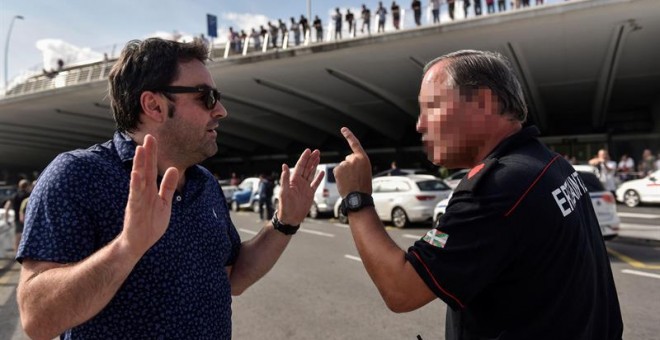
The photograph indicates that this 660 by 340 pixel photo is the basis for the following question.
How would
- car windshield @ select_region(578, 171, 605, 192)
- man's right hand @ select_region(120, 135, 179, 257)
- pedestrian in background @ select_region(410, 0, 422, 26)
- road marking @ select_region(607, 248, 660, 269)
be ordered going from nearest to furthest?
man's right hand @ select_region(120, 135, 179, 257) → road marking @ select_region(607, 248, 660, 269) → car windshield @ select_region(578, 171, 605, 192) → pedestrian in background @ select_region(410, 0, 422, 26)

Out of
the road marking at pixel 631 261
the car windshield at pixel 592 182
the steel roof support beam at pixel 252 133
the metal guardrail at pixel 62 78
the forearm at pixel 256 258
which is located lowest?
the road marking at pixel 631 261

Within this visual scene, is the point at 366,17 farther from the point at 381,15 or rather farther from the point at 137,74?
the point at 137,74

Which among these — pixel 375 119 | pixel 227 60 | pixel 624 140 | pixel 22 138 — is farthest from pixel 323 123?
pixel 22 138

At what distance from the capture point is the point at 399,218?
1220 centimetres

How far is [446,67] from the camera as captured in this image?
5.25 ft

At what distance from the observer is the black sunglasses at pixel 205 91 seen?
1.70 m

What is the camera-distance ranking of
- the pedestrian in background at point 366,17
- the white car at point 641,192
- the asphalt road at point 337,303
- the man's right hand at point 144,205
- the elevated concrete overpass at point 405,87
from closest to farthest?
1. the man's right hand at point 144,205
2. the asphalt road at point 337,303
3. the white car at point 641,192
4. the elevated concrete overpass at point 405,87
5. the pedestrian in background at point 366,17

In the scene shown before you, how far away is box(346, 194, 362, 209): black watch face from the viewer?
165cm

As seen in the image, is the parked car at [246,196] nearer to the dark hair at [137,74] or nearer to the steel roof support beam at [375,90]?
the steel roof support beam at [375,90]

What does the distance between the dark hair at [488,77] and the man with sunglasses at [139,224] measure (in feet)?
2.94

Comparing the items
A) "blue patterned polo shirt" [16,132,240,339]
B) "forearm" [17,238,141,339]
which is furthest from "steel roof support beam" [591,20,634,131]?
"forearm" [17,238,141,339]

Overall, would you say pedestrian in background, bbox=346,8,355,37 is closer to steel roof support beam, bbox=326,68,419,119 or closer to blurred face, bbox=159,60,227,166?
steel roof support beam, bbox=326,68,419,119

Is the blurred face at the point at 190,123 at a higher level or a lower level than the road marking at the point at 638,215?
higher

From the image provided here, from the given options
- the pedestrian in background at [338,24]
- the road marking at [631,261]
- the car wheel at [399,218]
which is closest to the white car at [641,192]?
the road marking at [631,261]
